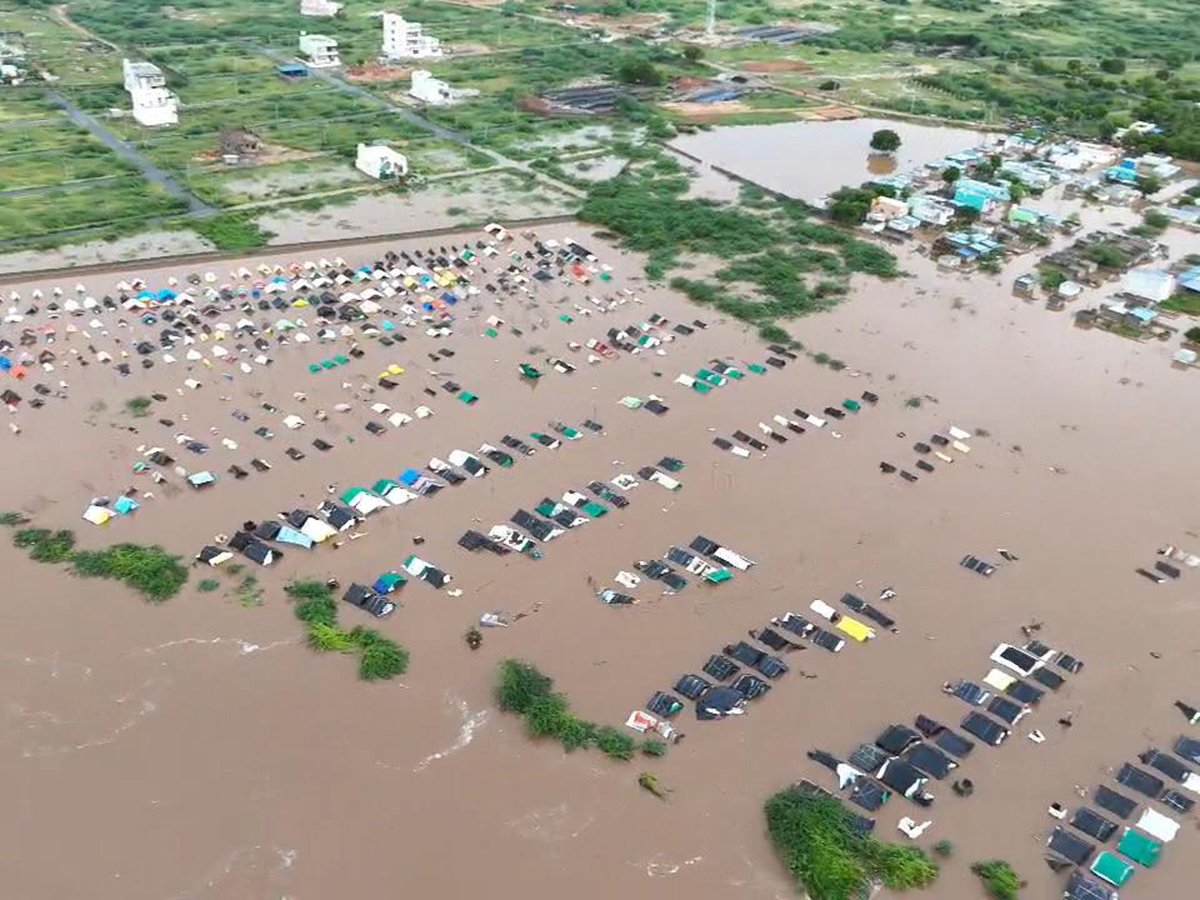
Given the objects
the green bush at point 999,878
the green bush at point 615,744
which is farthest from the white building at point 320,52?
the green bush at point 999,878

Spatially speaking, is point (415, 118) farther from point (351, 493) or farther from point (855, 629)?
point (855, 629)

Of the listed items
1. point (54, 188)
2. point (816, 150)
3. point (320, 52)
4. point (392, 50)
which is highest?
point (392, 50)

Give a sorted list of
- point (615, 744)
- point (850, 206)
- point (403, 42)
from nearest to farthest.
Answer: point (615, 744) < point (850, 206) < point (403, 42)

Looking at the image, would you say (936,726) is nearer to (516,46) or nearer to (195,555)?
(195,555)

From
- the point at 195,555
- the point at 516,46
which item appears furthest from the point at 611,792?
the point at 516,46

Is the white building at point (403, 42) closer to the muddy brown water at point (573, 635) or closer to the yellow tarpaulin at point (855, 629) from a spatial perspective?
the muddy brown water at point (573, 635)

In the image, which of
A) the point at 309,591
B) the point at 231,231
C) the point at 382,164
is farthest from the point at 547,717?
the point at 382,164
